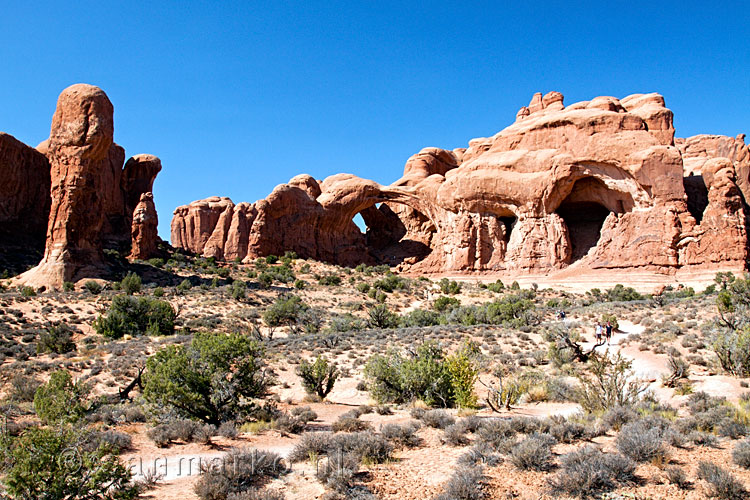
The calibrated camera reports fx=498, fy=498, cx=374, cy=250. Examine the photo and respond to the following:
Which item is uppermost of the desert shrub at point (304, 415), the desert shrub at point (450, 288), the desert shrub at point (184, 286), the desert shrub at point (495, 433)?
the desert shrub at point (184, 286)

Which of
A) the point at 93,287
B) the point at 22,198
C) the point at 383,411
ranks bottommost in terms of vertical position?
the point at 383,411

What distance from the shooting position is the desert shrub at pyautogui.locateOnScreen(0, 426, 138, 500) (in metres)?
5.19

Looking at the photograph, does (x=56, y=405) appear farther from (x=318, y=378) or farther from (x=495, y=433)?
(x=495, y=433)

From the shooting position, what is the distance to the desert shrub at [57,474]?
519 centimetres

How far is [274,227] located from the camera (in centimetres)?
4534

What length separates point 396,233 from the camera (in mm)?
56031

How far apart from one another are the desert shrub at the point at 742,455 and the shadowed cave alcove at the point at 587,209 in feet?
114

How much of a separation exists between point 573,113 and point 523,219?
9285mm

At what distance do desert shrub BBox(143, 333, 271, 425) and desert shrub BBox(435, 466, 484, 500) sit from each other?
218 inches

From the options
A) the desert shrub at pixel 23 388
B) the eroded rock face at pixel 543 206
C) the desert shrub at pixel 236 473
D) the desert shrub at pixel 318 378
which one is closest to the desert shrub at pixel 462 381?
the desert shrub at pixel 318 378

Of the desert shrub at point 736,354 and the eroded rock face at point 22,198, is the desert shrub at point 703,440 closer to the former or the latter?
the desert shrub at point 736,354

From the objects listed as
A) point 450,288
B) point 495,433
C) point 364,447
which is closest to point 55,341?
point 364,447

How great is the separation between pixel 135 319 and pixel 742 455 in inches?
927

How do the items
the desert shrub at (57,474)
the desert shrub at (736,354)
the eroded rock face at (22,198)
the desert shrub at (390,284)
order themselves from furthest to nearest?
the eroded rock face at (22,198) < the desert shrub at (390,284) < the desert shrub at (736,354) < the desert shrub at (57,474)
